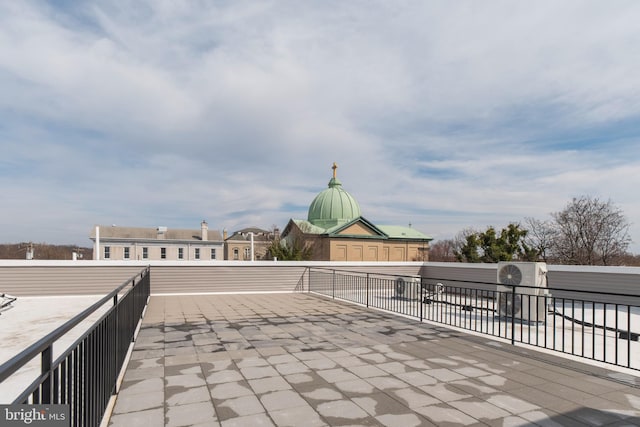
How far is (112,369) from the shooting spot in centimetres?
377

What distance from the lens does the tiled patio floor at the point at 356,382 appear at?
3516 millimetres

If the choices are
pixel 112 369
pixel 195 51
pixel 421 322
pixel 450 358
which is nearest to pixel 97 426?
pixel 112 369

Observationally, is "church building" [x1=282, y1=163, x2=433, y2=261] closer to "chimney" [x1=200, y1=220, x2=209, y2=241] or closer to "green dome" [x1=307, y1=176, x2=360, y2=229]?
"green dome" [x1=307, y1=176, x2=360, y2=229]

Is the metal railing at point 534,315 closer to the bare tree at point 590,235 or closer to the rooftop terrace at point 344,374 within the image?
the rooftop terrace at point 344,374

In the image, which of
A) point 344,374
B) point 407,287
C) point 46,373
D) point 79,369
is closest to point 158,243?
point 407,287

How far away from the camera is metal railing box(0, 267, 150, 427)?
1.70 metres

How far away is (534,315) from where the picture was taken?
894 centimetres

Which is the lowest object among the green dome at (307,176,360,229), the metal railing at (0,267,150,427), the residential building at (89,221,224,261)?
the residential building at (89,221,224,261)

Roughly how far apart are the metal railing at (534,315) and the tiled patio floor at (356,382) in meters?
0.75

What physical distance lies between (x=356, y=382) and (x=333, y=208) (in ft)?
133

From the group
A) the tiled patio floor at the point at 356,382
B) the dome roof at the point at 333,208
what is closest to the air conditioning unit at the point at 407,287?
the tiled patio floor at the point at 356,382

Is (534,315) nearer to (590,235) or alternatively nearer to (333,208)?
(590,235)

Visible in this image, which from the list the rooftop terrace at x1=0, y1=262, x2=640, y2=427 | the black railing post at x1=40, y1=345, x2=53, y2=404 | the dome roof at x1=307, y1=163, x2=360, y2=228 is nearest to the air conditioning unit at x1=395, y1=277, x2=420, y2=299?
the rooftop terrace at x1=0, y1=262, x2=640, y2=427

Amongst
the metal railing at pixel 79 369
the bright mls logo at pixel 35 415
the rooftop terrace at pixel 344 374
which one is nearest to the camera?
the bright mls logo at pixel 35 415
